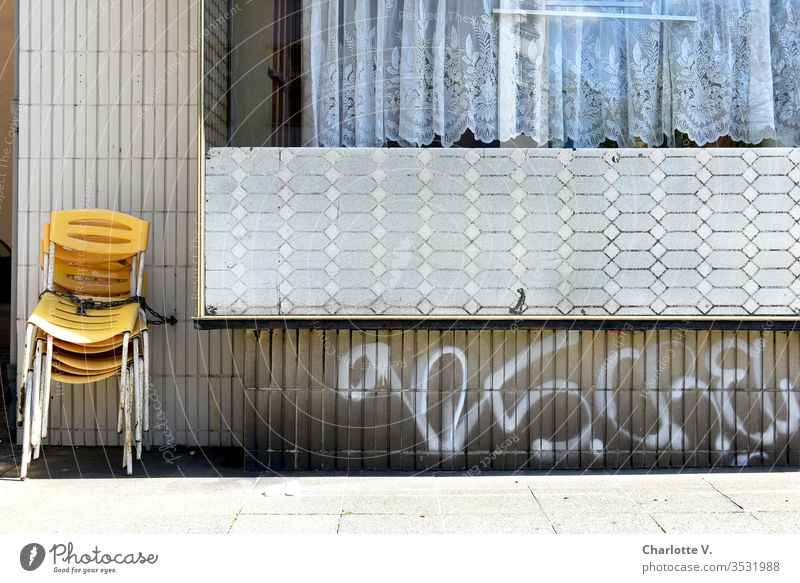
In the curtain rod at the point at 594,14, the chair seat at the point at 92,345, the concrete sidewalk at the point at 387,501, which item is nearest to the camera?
the concrete sidewalk at the point at 387,501

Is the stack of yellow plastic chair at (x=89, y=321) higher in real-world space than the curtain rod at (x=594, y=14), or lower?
lower

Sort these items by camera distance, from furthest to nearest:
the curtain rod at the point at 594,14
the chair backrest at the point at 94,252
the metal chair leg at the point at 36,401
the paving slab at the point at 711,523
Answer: the chair backrest at the point at 94,252 → the curtain rod at the point at 594,14 → the metal chair leg at the point at 36,401 → the paving slab at the point at 711,523

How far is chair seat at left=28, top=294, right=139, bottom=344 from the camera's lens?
18.7ft

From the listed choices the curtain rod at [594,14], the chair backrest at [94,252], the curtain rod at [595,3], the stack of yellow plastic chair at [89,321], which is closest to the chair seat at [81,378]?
the stack of yellow plastic chair at [89,321]

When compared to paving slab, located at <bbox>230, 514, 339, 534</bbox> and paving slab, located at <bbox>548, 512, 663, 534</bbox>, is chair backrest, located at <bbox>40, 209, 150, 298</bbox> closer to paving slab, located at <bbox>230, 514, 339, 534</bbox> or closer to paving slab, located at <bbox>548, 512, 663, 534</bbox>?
paving slab, located at <bbox>230, 514, 339, 534</bbox>

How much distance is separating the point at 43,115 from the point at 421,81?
8.90 ft

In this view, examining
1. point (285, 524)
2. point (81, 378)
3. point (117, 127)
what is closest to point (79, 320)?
point (81, 378)

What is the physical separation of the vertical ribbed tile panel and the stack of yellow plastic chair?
38 centimetres

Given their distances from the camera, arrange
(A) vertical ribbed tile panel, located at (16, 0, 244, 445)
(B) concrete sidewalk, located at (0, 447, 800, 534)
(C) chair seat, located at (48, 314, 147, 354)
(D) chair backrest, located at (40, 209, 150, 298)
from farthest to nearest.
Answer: (A) vertical ribbed tile panel, located at (16, 0, 244, 445) → (D) chair backrest, located at (40, 209, 150, 298) → (C) chair seat, located at (48, 314, 147, 354) → (B) concrete sidewalk, located at (0, 447, 800, 534)

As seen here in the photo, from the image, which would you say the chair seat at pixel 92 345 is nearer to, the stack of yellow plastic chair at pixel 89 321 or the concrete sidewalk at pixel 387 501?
the stack of yellow plastic chair at pixel 89 321

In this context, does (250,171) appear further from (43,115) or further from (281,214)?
(43,115)

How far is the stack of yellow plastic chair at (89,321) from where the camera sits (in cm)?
570

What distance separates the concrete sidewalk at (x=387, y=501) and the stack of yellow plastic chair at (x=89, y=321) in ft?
1.34

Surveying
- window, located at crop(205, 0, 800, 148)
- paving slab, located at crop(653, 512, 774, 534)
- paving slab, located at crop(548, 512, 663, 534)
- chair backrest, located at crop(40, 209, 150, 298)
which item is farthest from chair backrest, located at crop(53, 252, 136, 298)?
paving slab, located at crop(653, 512, 774, 534)
